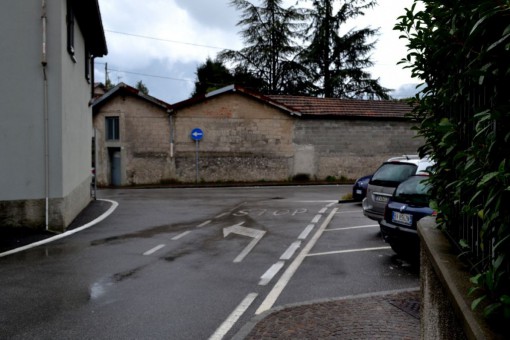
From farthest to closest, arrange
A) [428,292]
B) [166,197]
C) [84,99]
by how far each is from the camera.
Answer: [166,197]
[84,99]
[428,292]

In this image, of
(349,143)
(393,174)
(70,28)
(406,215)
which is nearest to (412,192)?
(406,215)

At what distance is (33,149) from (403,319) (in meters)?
9.58

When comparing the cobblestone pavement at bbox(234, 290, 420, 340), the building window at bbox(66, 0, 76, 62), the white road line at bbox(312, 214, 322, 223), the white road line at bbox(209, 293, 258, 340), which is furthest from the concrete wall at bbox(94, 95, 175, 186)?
the cobblestone pavement at bbox(234, 290, 420, 340)

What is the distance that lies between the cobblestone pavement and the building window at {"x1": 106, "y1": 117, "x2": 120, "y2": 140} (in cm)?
2630

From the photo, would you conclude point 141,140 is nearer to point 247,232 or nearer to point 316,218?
point 316,218

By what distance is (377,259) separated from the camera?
9078 mm

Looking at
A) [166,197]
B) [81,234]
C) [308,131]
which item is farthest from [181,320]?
[308,131]

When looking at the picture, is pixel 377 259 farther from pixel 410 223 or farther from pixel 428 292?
pixel 428 292

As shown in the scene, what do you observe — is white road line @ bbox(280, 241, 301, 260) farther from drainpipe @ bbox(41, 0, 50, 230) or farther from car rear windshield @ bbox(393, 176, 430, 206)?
drainpipe @ bbox(41, 0, 50, 230)

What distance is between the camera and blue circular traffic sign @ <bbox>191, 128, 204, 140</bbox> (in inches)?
1191

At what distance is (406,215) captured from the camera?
28.2 feet

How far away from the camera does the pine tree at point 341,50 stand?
44062mm

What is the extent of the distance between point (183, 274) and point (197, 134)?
22855mm

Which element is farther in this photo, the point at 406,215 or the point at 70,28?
the point at 70,28
